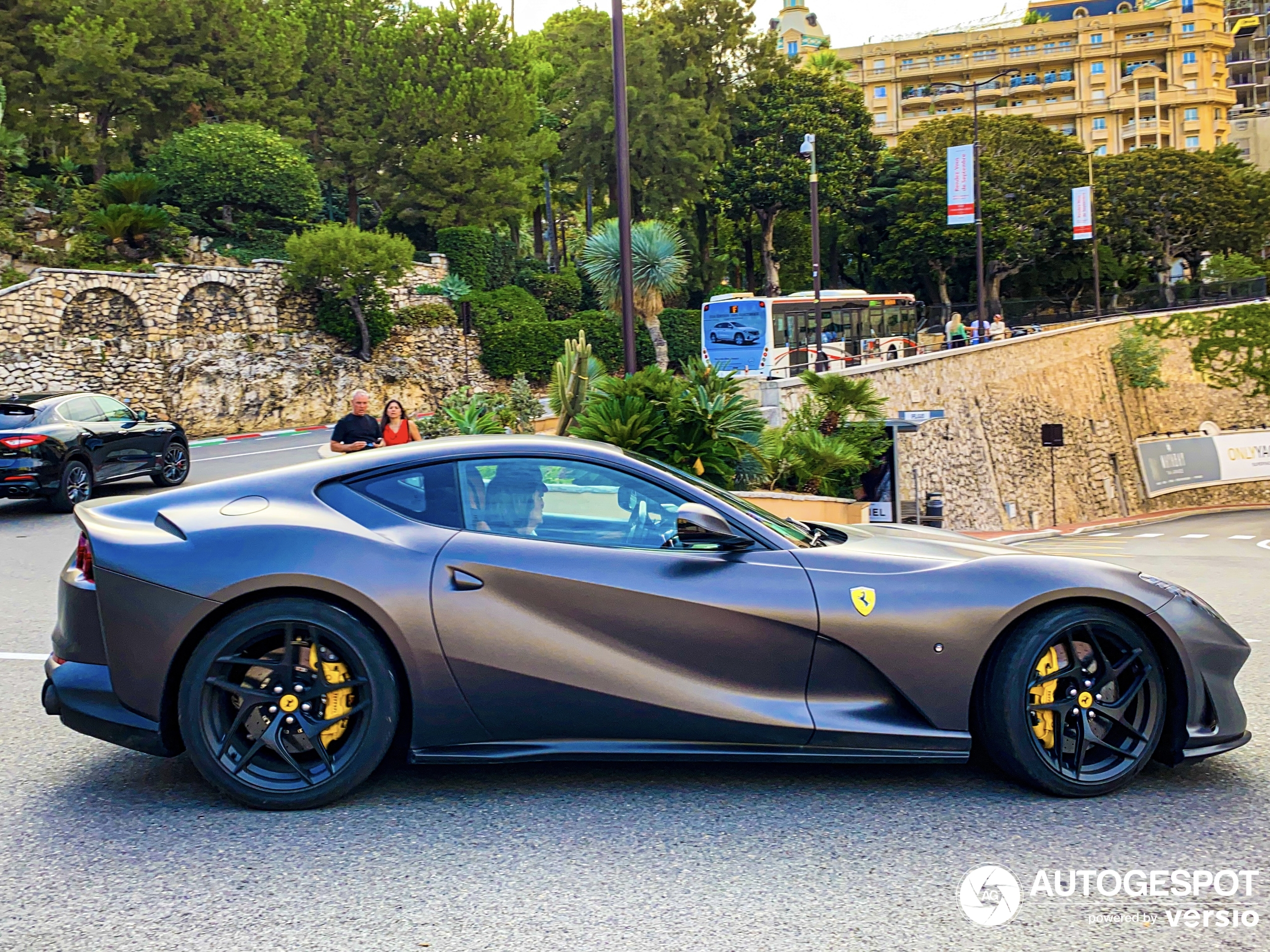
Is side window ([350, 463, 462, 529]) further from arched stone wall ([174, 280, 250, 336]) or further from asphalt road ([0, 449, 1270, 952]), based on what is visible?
arched stone wall ([174, 280, 250, 336])

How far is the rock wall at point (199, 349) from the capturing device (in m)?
30.0

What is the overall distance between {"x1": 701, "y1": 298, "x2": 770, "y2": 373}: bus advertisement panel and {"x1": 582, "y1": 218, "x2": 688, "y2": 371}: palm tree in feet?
6.06

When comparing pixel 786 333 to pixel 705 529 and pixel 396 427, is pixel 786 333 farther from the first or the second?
pixel 705 529

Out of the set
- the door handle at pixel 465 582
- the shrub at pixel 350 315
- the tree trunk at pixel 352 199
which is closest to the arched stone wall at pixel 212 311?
the shrub at pixel 350 315

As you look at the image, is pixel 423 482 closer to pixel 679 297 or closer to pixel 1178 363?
pixel 1178 363

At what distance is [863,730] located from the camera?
13.5 ft

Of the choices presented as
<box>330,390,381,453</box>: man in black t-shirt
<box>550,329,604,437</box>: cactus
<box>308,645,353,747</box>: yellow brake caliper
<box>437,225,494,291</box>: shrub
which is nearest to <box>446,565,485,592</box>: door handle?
<box>308,645,353,747</box>: yellow brake caliper

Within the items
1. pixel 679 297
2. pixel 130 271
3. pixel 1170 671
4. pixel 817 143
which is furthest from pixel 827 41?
pixel 1170 671

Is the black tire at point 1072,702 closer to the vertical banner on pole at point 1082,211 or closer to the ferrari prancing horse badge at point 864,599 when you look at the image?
the ferrari prancing horse badge at point 864,599

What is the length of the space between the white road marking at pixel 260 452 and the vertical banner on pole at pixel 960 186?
A: 23248 mm

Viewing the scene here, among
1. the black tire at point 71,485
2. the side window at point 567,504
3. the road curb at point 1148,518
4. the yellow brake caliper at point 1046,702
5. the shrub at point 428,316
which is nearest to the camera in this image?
the yellow brake caliper at point 1046,702

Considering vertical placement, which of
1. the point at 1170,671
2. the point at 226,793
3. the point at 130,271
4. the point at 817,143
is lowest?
the point at 226,793

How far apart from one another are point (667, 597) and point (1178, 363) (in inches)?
1921

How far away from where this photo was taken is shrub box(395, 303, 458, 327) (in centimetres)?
4056
